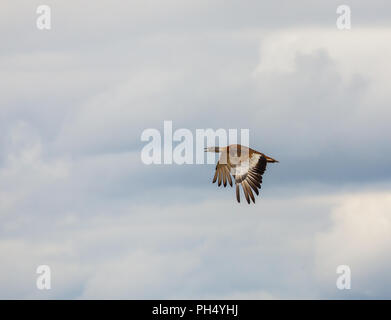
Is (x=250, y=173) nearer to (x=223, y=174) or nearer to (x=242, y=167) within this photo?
(x=242, y=167)

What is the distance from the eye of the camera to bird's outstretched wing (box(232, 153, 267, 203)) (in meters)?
50.6

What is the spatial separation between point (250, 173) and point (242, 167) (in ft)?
2.91

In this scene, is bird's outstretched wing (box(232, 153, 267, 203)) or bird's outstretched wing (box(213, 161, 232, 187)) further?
bird's outstretched wing (box(213, 161, 232, 187))

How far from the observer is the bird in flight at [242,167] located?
2005 inches

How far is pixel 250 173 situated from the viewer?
51750 mm

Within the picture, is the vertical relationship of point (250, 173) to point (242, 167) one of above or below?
below

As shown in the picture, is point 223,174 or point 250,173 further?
point 223,174

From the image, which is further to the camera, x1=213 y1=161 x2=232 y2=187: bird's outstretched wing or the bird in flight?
x1=213 y1=161 x2=232 y2=187: bird's outstretched wing

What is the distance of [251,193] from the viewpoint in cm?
5041

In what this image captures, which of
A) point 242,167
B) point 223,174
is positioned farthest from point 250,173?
point 223,174
